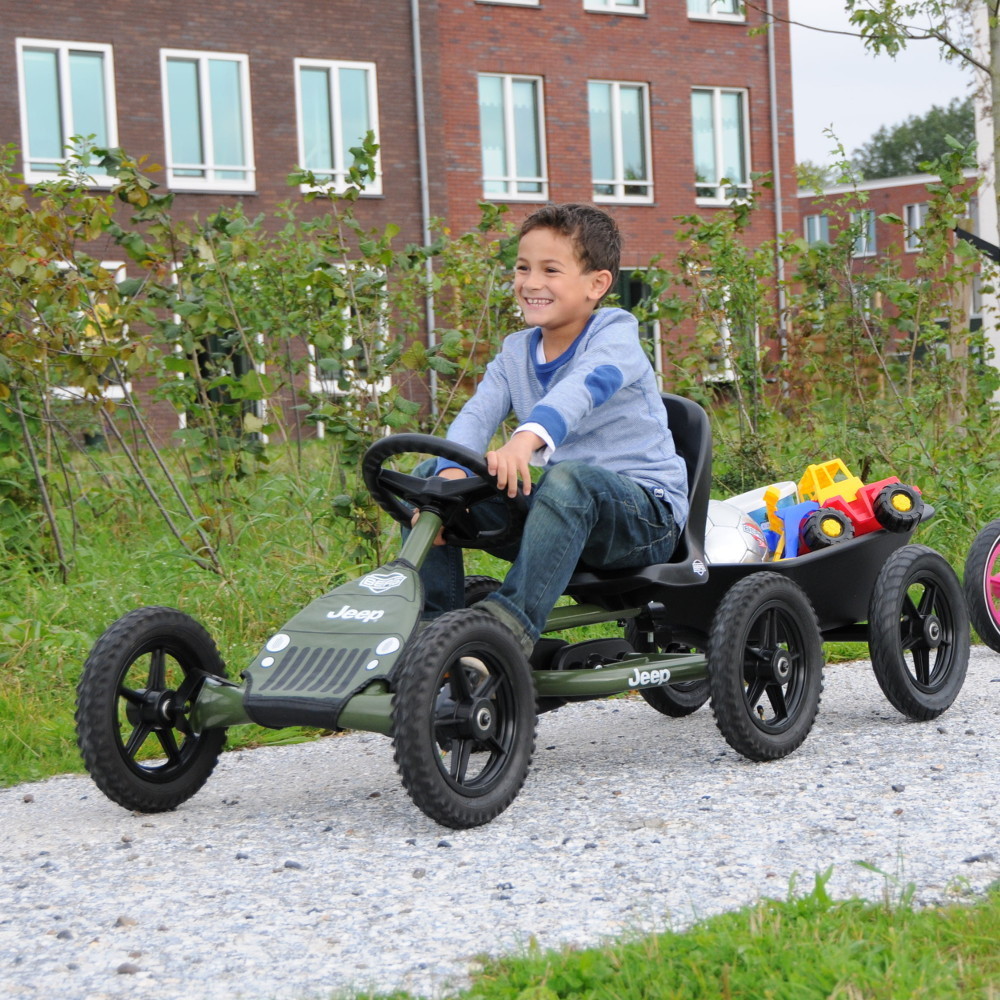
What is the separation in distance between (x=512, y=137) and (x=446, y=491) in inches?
763

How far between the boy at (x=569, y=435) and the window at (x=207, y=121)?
53.3 feet

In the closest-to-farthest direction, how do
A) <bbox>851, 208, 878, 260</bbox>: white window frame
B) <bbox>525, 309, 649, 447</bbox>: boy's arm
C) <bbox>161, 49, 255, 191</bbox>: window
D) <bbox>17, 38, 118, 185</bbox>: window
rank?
<bbox>525, 309, 649, 447</bbox>: boy's arm, <bbox>851, 208, 878, 260</bbox>: white window frame, <bbox>17, 38, 118, 185</bbox>: window, <bbox>161, 49, 255, 191</bbox>: window

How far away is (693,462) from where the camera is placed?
166 inches

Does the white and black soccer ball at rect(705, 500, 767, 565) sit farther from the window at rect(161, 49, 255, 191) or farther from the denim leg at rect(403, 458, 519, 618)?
the window at rect(161, 49, 255, 191)

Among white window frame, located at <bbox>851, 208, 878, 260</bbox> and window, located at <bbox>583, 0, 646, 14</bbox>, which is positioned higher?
window, located at <bbox>583, 0, 646, 14</bbox>

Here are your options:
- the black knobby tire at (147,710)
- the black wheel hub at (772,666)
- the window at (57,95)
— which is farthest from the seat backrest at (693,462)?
the window at (57,95)

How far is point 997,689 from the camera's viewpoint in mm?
4930

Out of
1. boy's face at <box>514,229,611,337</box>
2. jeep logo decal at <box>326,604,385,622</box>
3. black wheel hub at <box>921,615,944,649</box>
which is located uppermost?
boy's face at <box>514,229,611,337</box>

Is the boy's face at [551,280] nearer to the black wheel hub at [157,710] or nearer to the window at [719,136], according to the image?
the black wheel hub at [157,710]

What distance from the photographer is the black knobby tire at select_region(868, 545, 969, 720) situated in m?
4.26

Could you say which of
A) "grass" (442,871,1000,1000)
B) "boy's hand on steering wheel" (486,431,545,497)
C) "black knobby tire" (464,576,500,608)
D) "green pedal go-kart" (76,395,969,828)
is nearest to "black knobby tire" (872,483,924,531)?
"green pedal go-kart" (76,395,969,828)

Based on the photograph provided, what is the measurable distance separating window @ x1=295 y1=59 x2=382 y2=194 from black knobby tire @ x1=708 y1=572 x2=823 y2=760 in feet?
55.7

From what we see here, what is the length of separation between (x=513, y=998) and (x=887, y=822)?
131 centimetres

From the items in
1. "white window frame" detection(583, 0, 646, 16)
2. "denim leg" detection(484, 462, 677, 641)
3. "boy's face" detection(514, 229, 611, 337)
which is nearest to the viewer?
"denim leg" detection(484, 462, 677, 641)
